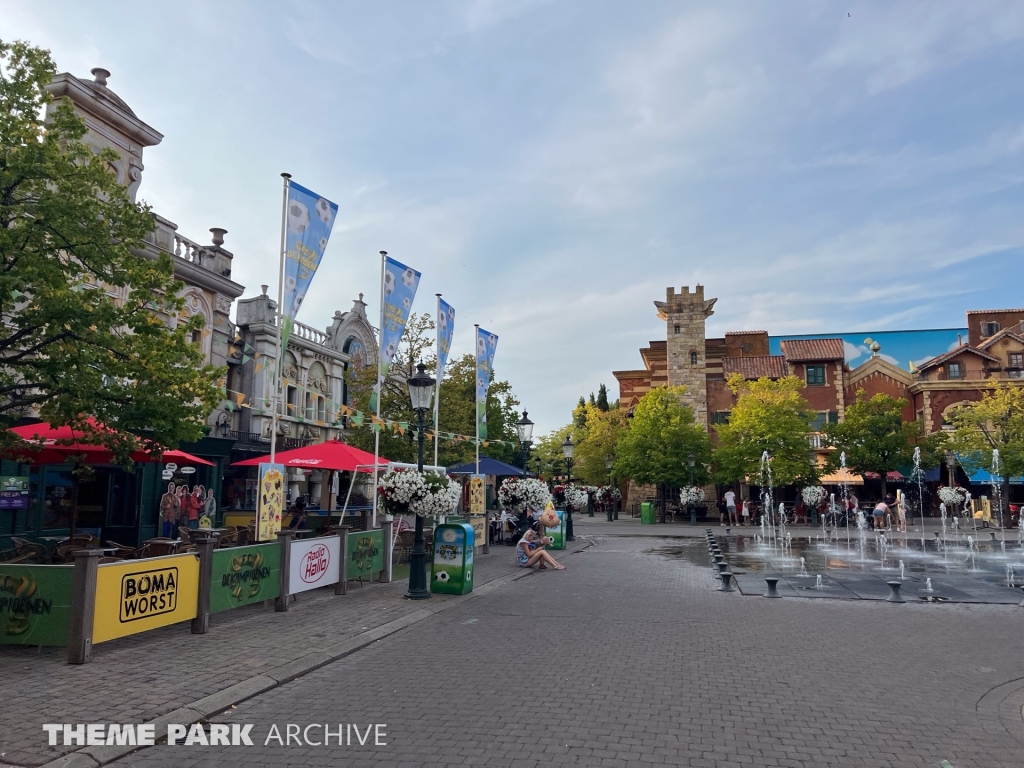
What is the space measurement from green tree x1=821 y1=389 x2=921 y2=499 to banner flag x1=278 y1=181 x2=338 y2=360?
36049 mm

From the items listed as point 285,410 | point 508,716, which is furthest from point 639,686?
point 285,410

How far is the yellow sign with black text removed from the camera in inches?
290

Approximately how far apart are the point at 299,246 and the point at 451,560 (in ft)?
21.3

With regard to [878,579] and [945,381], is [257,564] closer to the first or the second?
[878,579]

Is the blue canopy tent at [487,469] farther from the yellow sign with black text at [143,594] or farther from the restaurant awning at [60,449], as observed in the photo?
the yellow sign with black text at [143,594]

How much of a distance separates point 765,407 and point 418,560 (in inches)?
1269

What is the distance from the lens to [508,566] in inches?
676

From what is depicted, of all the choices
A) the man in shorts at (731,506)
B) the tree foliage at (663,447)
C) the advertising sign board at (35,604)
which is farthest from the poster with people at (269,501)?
the tree foliage at (663,447)

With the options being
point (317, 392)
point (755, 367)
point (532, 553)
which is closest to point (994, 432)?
point (755, 367)

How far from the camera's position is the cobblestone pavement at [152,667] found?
5602 mm

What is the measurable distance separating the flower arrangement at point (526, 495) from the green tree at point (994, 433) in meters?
28.5

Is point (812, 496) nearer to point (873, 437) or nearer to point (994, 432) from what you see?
point (873, 437)

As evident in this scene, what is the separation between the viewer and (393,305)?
1616cm

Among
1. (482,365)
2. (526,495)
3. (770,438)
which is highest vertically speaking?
(482,365)
